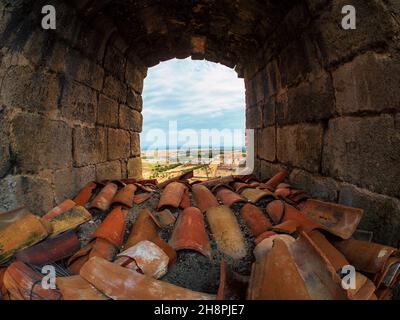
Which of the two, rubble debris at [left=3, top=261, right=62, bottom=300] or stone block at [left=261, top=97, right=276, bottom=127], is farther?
stone block at [left=261, top=97, right=276, bottom=127]

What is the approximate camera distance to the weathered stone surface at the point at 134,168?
461 cm

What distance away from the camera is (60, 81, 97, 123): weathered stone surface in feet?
8.81

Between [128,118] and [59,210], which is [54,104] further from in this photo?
[128,118]

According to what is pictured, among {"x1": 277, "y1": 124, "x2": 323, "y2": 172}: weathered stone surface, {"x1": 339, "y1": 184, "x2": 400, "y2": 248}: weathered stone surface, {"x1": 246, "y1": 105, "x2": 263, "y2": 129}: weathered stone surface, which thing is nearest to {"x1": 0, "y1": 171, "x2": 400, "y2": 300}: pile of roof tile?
{"x1": 339, "y1": 184, "x2": 400, "y2": 248}: weathered stone surface

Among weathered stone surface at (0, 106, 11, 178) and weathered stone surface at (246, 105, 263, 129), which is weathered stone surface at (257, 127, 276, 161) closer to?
weathered stone surface at (246, 105, 263, 129)

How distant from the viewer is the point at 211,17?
3467 millimetres

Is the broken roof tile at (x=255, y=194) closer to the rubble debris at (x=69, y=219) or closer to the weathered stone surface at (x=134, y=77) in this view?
the rubble debris at (x=69, y=219)

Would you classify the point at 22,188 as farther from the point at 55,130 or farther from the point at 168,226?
the point at 168,226

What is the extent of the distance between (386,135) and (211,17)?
2.54m

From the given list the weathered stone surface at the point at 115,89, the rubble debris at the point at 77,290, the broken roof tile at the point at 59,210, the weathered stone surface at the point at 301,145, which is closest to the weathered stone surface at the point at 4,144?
the broken roof tile at the point at 59,210

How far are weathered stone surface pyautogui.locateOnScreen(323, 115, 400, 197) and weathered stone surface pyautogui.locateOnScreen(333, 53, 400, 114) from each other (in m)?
0.09

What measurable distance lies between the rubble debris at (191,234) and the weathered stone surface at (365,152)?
1146 mm

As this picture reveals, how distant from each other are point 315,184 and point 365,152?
0.77 meters
